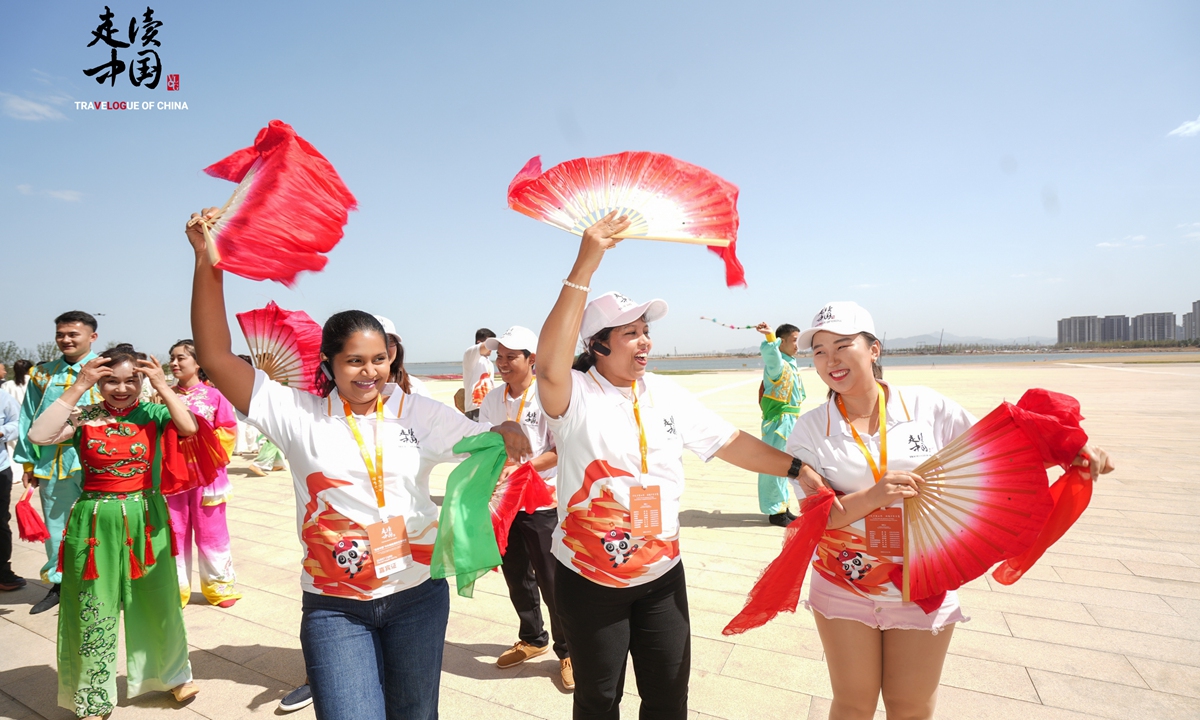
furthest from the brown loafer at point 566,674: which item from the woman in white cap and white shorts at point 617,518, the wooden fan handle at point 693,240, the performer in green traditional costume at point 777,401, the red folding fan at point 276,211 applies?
the performer in green traditional costume at point 777,401

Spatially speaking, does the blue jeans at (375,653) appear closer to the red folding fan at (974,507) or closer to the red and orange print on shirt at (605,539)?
the red and orange print on shirt at (605,539)

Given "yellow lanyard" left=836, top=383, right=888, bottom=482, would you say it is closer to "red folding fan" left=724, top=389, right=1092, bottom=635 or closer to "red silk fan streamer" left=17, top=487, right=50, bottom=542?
"red folding fan" left=724, top=389, right=1092, bottom=635

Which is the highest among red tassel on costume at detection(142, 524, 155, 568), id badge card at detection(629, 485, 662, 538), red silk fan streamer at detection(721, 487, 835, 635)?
id badge card at detection(629, 485, 662, 538)

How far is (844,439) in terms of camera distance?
2318 millimetres

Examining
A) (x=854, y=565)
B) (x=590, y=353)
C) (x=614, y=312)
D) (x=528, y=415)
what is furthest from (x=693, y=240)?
(x=528, y=415)

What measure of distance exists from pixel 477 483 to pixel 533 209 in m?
1.04

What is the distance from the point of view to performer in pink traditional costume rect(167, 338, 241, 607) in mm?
4535

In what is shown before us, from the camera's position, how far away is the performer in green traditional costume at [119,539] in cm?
309

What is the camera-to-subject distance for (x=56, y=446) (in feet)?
15.3

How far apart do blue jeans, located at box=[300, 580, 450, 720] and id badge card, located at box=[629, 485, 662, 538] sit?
0.78 m

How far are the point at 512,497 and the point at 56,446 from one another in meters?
4.47

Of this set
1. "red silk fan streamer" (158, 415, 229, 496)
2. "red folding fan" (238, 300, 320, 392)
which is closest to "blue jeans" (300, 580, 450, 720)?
"red folding fan" (238, 300, 320, 392)

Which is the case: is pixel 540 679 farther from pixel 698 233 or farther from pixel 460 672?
pixel 698 233

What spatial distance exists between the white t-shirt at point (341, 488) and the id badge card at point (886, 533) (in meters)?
1.59
